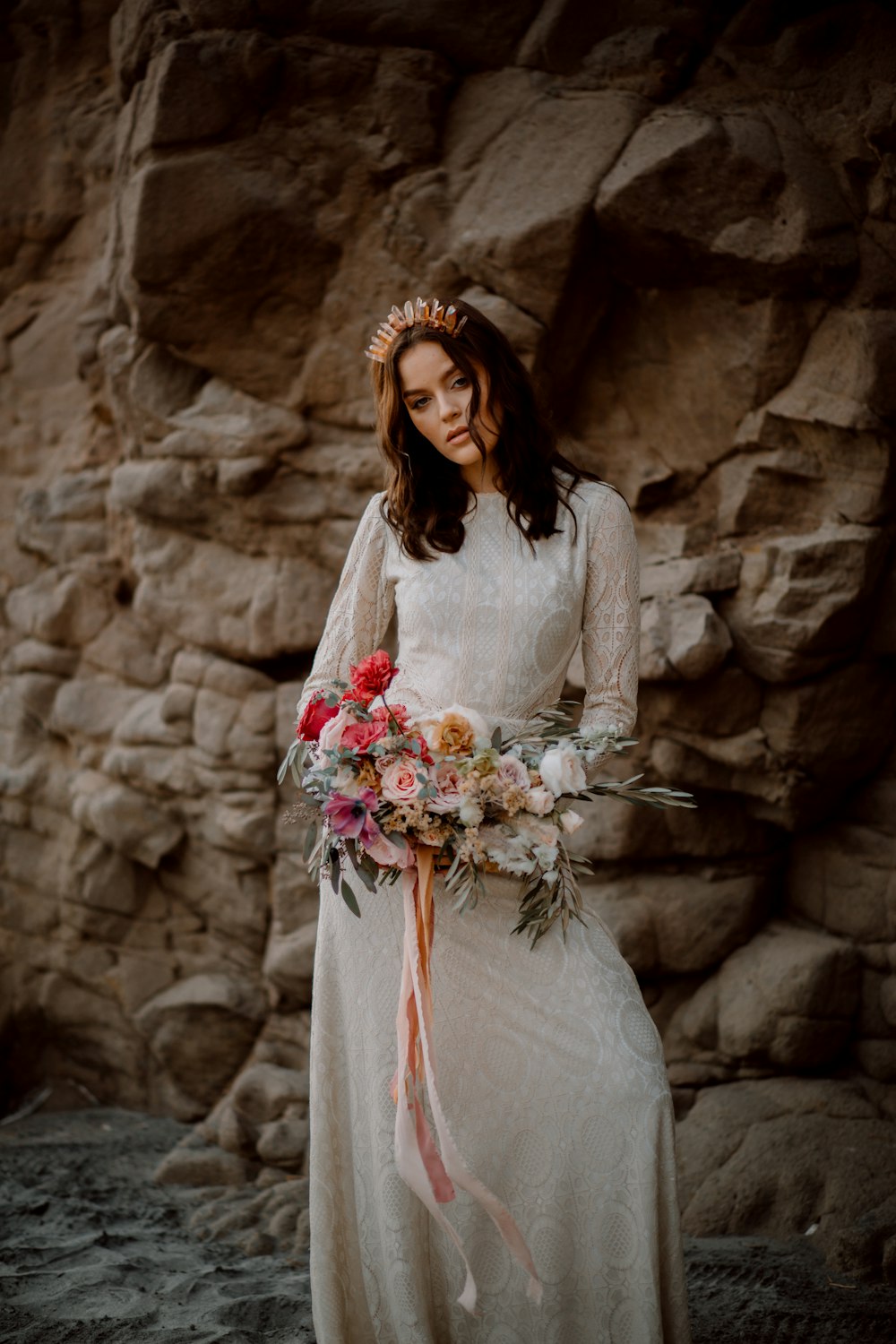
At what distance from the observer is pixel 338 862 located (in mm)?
2668

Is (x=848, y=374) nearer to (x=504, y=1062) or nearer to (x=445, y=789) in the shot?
(x=445, y=789)

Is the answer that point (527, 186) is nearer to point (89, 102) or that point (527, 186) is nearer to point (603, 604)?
point (603, 604)

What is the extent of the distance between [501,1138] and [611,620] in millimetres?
1272

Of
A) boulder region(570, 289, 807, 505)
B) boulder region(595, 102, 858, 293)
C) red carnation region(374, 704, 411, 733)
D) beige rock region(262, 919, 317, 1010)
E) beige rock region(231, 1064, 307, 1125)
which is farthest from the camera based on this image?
beige rock region(262, 919, 317, 1010)

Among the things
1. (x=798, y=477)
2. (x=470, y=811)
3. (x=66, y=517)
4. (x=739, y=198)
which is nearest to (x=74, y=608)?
(x=66, y=517)

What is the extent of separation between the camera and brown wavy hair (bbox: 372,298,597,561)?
9.92 ft

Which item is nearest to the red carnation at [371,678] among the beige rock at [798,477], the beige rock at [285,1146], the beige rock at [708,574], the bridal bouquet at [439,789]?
the bridal bouquet at [439,789]

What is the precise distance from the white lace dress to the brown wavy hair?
2.0 inches

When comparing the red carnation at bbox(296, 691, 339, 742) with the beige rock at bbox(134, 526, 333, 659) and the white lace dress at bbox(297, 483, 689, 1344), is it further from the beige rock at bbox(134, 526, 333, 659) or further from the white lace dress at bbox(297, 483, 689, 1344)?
the beige rock at bbox(134, 526, 333, 659)

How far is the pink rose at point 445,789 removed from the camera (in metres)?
2.47

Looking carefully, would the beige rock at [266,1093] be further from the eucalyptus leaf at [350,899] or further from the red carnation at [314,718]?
the red carnation at [314,718]

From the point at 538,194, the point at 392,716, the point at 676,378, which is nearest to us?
the point at 392,716

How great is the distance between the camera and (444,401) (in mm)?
3021

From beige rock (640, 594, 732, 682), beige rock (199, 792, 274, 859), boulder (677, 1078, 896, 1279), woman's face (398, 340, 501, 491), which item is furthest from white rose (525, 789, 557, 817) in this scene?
beige rock (199, 792, 274, 859)
